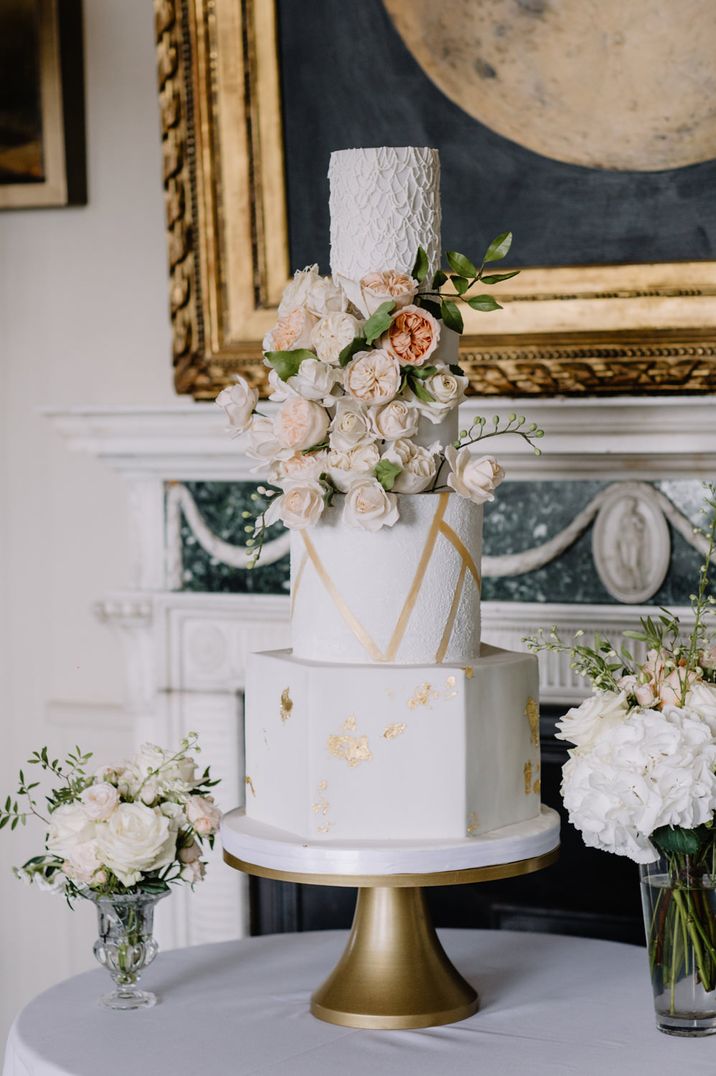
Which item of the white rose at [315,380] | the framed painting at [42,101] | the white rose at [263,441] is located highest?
the framed painting at [42,101]

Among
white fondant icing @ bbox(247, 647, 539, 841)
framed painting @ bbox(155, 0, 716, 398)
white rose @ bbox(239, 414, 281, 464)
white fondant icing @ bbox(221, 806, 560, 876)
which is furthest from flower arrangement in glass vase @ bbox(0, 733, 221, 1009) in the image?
framed painting @ bbox(155, 0, 716, 398)

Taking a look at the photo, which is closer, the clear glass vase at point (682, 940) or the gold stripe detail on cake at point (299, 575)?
the clear glass vase at point (682, 940)

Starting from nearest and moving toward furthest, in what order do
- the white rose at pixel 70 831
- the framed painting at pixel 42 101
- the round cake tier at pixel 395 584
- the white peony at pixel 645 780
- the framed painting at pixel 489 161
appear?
the white peony at pixel 645 780, the round cake tier at pixel 395 584, the white rose at pixel 70 831, the framed painting at pixel 489 161, the framed painting at pixel 42 101

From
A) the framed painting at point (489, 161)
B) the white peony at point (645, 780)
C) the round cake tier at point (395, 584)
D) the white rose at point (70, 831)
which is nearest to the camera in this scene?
the white peony at point (645, 780)

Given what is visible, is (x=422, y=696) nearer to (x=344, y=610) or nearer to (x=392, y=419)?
(x=344, y=610)

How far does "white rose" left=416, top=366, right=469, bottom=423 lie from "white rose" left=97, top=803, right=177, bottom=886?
0.63 metres

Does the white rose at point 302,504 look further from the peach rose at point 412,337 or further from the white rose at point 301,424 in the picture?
the peach rose at point 412,337

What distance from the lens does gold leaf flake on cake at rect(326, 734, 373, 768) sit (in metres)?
1.80

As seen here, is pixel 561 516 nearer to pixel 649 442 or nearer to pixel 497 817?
pixel 649 442

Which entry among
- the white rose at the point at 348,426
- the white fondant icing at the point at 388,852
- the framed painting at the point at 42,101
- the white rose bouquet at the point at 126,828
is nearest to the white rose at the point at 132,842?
the white rose bouquet at the point at 126,828

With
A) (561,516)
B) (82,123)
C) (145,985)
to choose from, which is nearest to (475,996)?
(145,985)

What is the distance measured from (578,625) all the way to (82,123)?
145 centimetres

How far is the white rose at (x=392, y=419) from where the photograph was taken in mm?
1783

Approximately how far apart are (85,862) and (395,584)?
0.53 metres
